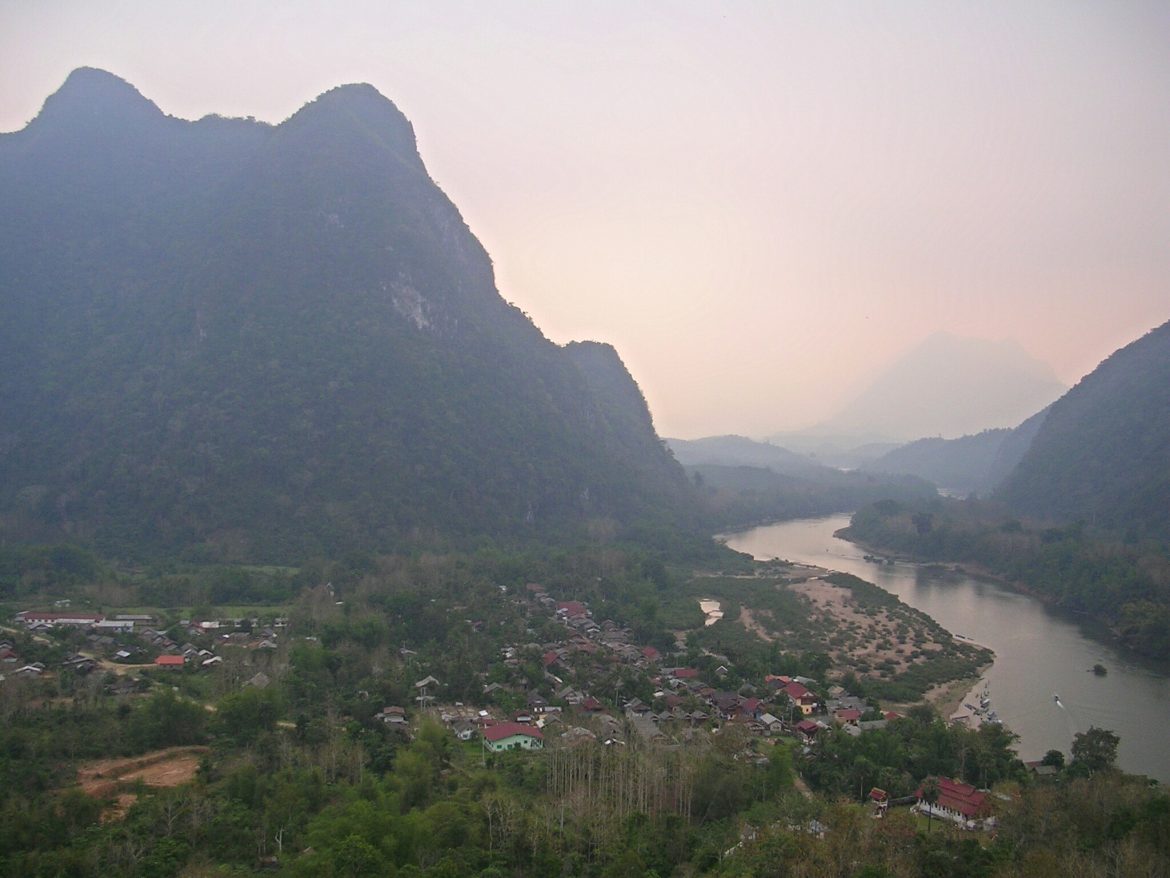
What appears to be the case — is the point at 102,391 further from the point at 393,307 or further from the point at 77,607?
the point at 77,607

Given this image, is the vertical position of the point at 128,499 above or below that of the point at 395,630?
above

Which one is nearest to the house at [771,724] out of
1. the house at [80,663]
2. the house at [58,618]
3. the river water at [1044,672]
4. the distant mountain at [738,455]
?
the river water at [1044,672]

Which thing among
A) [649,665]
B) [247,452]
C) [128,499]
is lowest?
[649,665]

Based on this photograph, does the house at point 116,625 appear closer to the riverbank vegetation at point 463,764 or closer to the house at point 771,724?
the riverbank vegetation at point 463,764

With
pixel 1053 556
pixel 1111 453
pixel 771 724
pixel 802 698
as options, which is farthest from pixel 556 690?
pixel 1111 453

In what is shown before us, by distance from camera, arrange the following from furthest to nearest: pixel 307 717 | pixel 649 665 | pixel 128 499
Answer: pixel 128 499 < pixel 649 665 < pixel 307 717

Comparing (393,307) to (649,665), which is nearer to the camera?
(649,665)

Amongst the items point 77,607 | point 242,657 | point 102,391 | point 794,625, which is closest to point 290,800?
point 242,657

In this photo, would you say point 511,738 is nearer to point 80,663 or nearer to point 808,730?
point 808,730
